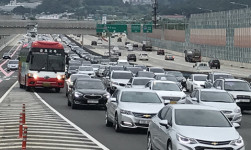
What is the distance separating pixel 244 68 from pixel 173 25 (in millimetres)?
Result: 62862

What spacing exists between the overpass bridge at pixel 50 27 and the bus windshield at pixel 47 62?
8387 cm

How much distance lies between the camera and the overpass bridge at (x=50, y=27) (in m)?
134

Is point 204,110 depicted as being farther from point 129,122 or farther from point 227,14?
point 227,14

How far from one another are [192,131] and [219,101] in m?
11.9

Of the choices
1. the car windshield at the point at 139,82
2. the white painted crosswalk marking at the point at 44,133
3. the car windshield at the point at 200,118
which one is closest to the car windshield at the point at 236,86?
the car windshield at the point at 139,82

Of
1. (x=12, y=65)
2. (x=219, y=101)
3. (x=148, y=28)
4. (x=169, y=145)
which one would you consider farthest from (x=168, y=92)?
(x=148, y=28)

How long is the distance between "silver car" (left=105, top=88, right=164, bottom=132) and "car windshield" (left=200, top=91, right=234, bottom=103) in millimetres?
3630

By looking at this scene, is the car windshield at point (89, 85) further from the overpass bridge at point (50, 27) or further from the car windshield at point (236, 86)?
the overpass bridge at point (50, 27)

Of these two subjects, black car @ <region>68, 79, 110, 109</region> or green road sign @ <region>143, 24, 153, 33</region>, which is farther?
green road sign @ <region>143, 24, 153, 33</region>

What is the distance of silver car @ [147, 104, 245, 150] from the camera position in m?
14.0

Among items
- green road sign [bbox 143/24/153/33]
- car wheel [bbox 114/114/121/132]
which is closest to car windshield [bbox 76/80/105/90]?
car wheel [bbox 114/114/121/132]

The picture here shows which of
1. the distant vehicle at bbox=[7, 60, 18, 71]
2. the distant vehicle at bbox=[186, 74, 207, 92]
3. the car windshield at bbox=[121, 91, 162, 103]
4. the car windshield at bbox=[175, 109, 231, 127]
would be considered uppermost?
the car windshield at bbox=[175, 109, 231, 127]

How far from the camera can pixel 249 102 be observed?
32969 mm

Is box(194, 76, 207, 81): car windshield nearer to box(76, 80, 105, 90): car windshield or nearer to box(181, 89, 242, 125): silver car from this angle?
box(76, 80, 105, 90): car windshield
